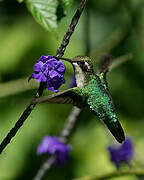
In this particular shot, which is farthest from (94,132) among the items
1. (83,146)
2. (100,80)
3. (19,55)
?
(100,80)

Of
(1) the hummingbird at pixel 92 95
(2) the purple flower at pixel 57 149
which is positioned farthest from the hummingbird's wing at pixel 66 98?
(2) the purple flower at pixel 57 149

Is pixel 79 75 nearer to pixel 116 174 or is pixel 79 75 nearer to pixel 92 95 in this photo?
pixel 92 95

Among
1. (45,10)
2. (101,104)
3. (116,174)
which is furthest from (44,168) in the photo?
(45,10)

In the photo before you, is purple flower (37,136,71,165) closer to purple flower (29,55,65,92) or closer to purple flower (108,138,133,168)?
purple flower (108,138,133,168)

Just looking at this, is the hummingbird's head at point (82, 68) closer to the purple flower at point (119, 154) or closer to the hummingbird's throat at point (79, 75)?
the hummingbird's throat at point (79, 75)

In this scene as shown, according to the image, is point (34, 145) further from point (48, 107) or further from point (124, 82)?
point (124, 82)

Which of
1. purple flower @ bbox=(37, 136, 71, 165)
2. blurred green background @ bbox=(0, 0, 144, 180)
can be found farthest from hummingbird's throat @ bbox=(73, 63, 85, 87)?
blurred green background @ bbox=(0, 0, 144, 180)
